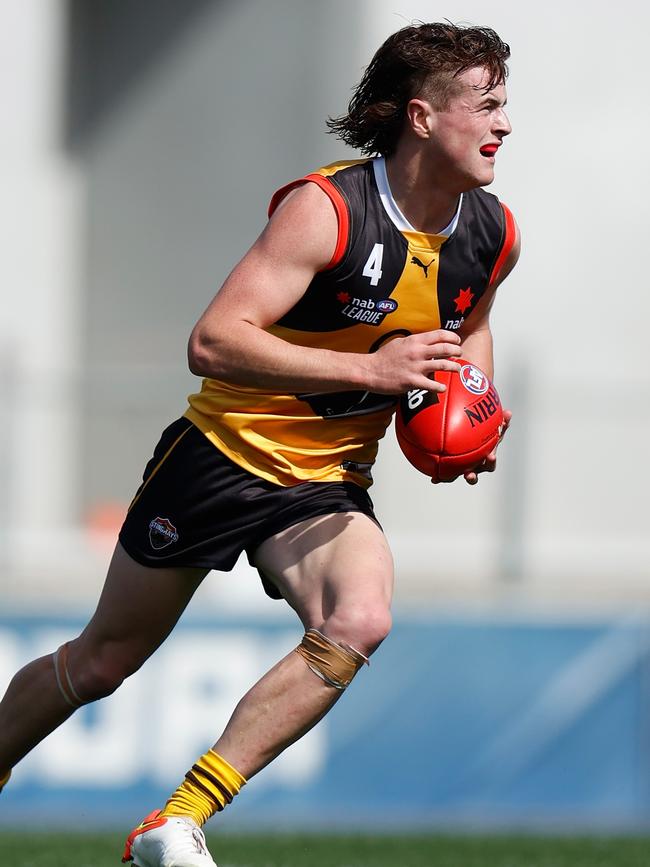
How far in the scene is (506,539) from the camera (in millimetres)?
9828

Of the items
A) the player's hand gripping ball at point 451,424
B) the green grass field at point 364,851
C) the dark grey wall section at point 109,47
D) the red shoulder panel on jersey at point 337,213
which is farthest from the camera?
the dark grey wall section at point 109,47

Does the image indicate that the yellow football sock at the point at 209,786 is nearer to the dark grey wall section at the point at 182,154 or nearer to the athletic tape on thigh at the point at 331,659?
the athletic tape on thigh at the point at 331,659

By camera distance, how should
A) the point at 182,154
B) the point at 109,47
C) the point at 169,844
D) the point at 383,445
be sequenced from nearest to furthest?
the point at 169,844 < the point at 383,445 < the point at 182,154 < the point at 109,47

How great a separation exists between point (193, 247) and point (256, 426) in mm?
9675

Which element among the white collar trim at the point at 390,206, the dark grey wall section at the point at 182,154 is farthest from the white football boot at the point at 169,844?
the dark grey wall section at the point at 182,154

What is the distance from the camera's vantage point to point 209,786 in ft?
14.1

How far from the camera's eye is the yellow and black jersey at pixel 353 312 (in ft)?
14.9

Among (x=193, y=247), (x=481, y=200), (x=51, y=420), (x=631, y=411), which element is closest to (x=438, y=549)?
(x=631, y=411)

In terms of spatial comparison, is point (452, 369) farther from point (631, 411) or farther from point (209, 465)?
point (631, 411)

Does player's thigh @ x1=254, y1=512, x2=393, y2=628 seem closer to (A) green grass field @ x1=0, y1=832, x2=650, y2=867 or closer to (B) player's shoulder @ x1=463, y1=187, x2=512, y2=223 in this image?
(B) player's shoulder @ x1=463, y1=187, x2=512, y2=223

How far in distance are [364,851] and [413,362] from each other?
425cm

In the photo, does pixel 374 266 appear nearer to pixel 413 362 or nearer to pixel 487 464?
pixel 413 362

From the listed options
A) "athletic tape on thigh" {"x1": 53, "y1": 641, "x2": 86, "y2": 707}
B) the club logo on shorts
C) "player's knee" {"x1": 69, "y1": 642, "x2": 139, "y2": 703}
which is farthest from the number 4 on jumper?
"athletic tape on thigh" {"x1": 53, "y1": 641, "x2": 86, "y2": 707}

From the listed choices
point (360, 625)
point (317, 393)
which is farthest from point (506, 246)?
point (360, 625)
